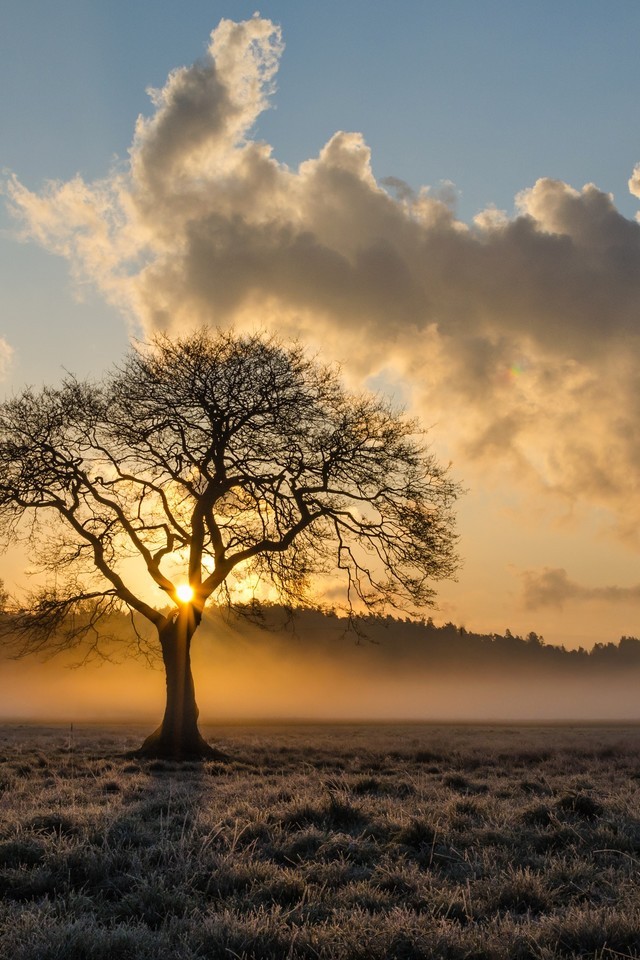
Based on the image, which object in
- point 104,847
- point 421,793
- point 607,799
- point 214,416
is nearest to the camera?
point 104,847

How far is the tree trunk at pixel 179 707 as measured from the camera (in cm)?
2341

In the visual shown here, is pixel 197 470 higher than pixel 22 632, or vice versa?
pixel 197 470

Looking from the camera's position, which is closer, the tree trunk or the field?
the field

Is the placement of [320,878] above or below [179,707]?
below

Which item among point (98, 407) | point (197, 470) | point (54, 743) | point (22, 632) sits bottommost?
point (54, 743)

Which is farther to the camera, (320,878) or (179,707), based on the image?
(179,707)

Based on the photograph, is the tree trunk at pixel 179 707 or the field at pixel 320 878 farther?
the tree trunk at pixel 179 707

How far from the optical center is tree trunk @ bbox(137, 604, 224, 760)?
76.8 feet

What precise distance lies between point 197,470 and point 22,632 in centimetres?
794

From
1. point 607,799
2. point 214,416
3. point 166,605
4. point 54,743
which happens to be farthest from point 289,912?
point 54,743

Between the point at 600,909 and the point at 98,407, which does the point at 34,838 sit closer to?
the point at 600,909

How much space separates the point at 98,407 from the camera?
81.6 feet

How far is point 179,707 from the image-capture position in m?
24.3

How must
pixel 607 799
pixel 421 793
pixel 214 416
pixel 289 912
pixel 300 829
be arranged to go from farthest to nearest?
pixel 214 416 < pixel 421 793 < pixel 607 799 < pixel 300 829 < pixel 289 912
